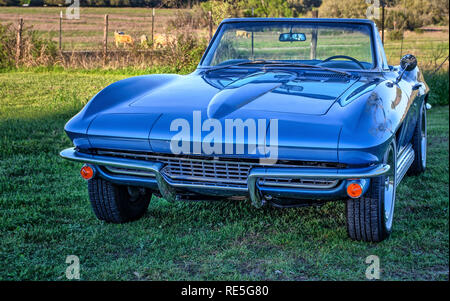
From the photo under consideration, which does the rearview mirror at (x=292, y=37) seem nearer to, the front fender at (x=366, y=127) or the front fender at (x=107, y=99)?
the front fender at (x=107, y=99)

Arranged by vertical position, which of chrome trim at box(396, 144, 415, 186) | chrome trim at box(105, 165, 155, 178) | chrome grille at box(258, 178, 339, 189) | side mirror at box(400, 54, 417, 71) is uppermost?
side mirror at box(400, 54, 417, 71)

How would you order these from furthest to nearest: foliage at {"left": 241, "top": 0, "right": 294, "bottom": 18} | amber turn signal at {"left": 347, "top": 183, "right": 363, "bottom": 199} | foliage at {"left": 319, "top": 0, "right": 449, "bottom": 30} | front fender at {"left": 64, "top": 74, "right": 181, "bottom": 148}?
1. foliage at {"left": 319, "top": 0, "right": 449, "bottom": 30}
2. foliage at {"left": 241, "top": 0, "right": 294, "bottom": 18}
3. front fender at {"left": 64, "top": 74, "right": 181, "bottom": 148}
4. amber turn signal at {"left": 347, "top": 183, "right": 363, "bottom": 199}

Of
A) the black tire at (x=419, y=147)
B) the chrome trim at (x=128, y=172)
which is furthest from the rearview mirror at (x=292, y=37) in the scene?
the chrome trim at (x=128, y=172)

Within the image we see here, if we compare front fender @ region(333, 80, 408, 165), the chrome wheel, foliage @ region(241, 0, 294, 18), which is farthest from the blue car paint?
foliage @ region(241, 0, 294, 18)

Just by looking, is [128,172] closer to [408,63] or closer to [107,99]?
[107,99]

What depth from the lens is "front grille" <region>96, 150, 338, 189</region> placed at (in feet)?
11.6

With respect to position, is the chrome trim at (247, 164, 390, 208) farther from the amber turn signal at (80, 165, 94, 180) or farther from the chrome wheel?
the amber turn signal at (80, 165, 94, 180)

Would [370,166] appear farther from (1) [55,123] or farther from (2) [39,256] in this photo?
(1) [55,123]

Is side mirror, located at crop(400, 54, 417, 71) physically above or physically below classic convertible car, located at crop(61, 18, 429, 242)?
above

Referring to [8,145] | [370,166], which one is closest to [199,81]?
[370,166]

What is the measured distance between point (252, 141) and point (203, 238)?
0.93m

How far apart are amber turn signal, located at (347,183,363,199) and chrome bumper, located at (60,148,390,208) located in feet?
0.43

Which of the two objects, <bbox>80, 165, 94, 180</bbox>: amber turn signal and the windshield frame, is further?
the windshield frame

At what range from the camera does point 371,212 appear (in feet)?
12.3
